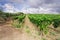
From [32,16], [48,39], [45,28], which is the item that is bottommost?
[48,39]

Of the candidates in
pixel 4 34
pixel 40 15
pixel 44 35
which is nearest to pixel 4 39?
pixel 4 34

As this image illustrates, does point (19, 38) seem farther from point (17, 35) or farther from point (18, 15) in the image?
point (18, 15)

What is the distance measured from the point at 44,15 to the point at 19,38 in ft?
5.30

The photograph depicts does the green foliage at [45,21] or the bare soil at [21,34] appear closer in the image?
the bare soil at [21,34]

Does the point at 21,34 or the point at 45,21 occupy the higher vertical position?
the point at 45,21

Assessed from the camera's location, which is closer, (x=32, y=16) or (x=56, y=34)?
(x=56, y=34)

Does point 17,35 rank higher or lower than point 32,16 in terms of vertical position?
lower

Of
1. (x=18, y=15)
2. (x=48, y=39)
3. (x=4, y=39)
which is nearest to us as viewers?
(x=4, y=39)

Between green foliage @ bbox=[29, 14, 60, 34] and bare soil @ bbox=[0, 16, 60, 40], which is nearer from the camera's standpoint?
bare soil @ bbox=[0, 16, 60, 40]

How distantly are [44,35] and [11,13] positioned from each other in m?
1.74

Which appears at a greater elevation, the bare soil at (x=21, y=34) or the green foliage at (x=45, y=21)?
the green foliage at (x=45, y=21)

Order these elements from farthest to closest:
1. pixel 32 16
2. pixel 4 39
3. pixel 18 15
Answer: pixel 32 16
pixel 18 15
pixel 4 39

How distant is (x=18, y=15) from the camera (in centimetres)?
632

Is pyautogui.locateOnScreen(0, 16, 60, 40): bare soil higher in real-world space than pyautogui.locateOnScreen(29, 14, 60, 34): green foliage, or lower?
lower
